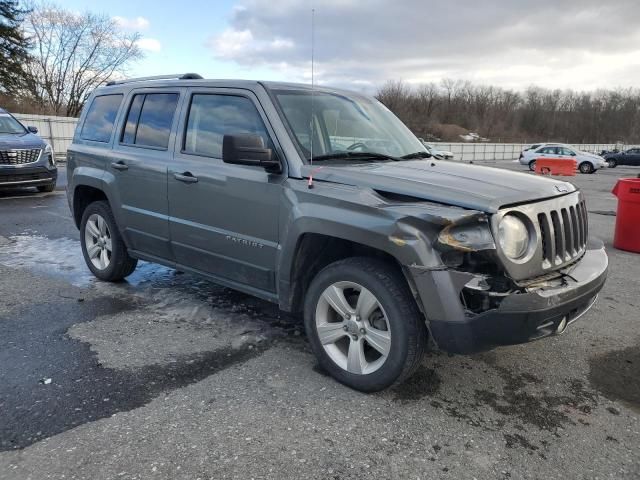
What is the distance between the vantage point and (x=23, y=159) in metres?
11.4

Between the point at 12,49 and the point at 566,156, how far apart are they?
39.7 meters

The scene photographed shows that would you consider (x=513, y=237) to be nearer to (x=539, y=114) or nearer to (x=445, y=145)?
(x=445, y=145)

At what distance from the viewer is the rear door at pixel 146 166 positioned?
4.44m

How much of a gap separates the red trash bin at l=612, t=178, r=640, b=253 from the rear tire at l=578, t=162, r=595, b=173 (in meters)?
25.9

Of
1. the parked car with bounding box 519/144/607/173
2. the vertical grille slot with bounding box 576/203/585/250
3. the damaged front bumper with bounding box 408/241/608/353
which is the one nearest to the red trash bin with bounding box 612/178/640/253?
the vertical grille slot with bounding box 576/203/585/250

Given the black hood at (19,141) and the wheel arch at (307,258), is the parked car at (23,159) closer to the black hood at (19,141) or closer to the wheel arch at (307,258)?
the black hood at (19,141)

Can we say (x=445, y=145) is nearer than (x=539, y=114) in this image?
Yes

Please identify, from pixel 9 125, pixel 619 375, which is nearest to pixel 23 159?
pixel 9 125

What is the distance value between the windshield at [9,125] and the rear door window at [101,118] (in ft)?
26.2

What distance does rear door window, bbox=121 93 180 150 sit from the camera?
446cm

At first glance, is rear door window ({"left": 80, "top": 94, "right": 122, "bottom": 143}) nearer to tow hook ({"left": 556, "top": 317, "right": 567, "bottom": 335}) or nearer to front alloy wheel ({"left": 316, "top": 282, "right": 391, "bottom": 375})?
front alloy wheel ({"left": 316, "top": 282, "right": 391, "bottom": 375})

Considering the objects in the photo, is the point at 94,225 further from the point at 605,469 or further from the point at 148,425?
the point at 605,469

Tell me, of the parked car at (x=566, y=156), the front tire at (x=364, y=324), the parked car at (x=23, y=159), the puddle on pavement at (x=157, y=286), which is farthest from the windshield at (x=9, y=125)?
the parked car at (x=566, y=156)

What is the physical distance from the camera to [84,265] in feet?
20.2
